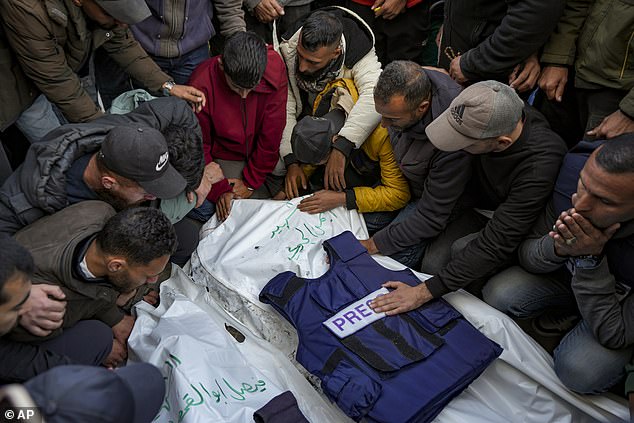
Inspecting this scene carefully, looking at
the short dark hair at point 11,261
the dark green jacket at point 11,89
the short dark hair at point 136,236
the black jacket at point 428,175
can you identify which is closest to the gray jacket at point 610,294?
the black jacket at point 428,175

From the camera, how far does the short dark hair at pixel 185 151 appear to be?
238cm

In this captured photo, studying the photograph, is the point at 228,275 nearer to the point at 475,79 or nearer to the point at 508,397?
the point at 508,397

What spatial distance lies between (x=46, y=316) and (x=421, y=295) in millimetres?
1407

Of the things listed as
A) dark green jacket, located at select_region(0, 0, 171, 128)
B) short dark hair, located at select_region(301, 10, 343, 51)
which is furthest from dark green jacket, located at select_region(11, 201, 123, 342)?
short dark hair, located at select_region(301, 10, 343, 51)

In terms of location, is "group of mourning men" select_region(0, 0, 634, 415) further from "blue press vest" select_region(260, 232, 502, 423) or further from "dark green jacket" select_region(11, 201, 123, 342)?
"blue press vest" select_region(260, 232, 502, 423)

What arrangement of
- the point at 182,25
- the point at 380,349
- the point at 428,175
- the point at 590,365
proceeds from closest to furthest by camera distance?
the point at 590,365
the point at 380,349
the point at 428,175
the point at 182,25

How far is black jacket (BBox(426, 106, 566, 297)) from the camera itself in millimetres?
2139

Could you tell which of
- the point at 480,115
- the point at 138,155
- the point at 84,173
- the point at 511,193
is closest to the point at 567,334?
the point at 511,193

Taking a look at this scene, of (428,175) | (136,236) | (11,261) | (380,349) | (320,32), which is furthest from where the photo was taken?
(320,32)

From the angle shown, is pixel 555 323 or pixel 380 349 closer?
pixel 380 349

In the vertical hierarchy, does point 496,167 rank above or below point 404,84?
below

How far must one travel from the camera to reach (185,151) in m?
2.40

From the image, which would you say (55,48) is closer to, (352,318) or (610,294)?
(352,318)

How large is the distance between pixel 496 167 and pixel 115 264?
59.1 inches
